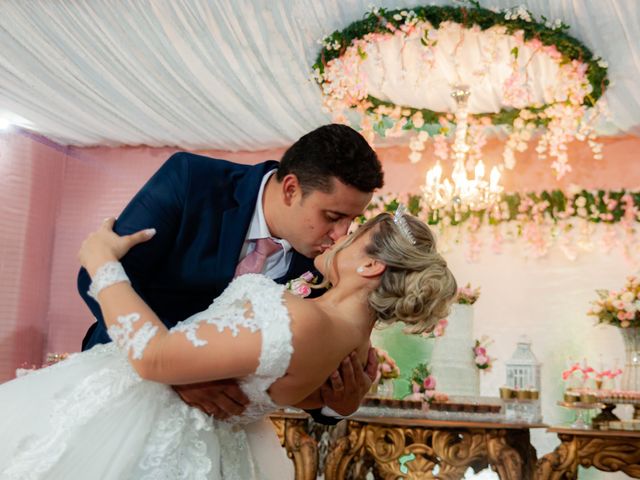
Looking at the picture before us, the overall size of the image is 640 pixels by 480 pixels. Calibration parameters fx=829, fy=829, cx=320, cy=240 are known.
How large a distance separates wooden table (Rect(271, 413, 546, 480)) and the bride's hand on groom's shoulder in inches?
76.6

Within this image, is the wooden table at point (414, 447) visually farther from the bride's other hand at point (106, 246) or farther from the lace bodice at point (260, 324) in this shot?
the bride's other hand at point (106, 246)

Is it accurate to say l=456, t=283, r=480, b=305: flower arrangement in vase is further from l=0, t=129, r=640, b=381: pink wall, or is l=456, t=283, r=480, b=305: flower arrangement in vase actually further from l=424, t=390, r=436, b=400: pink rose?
l=0, t=129, r=640, b=381: pink wall

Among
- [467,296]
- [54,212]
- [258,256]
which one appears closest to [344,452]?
[467,296]

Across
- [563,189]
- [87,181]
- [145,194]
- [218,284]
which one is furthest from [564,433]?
[87,181]

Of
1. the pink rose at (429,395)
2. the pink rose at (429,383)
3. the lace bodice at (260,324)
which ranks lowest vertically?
the pink rose at (429,395)

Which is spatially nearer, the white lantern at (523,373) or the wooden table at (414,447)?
the wooden table at (414,447)

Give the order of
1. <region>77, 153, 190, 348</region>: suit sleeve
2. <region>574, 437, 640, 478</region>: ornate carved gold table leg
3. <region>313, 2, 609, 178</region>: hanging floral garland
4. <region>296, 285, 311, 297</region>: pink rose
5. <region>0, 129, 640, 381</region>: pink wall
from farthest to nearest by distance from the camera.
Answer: <region>0, 129, 640, 381</region>: pink wall, <region>313, 2, 609, 178</region>: hanging floral garland, <region>574, 437, 640, 478</region>: ornate carved gold table leg, <region>296, 285, 311, 297</region>: pink rose, <region>77, 153, 190, 348</region>: suit sleeve

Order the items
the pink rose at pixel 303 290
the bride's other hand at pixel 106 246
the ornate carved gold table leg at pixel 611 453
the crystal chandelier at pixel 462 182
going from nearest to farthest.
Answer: the bride's other hand at pixel 106 246 → the pink rose at pixel 303 290 → the ornate carved gold table leg at pixel 611 453 → the crystal chandelier at pixel 462 182

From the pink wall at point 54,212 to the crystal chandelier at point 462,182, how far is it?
3.98 ft

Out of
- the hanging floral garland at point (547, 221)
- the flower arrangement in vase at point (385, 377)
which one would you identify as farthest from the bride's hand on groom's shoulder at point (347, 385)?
the hanging floral garland at point (547, 221)

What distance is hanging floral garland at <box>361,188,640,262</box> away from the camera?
680 centimetres

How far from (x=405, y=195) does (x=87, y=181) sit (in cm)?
338

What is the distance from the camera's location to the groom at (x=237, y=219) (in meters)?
2.29

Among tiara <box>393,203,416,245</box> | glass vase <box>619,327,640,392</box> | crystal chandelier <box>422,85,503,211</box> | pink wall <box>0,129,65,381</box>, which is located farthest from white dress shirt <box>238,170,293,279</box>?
pink wall <box>0,129,65,381</box>
